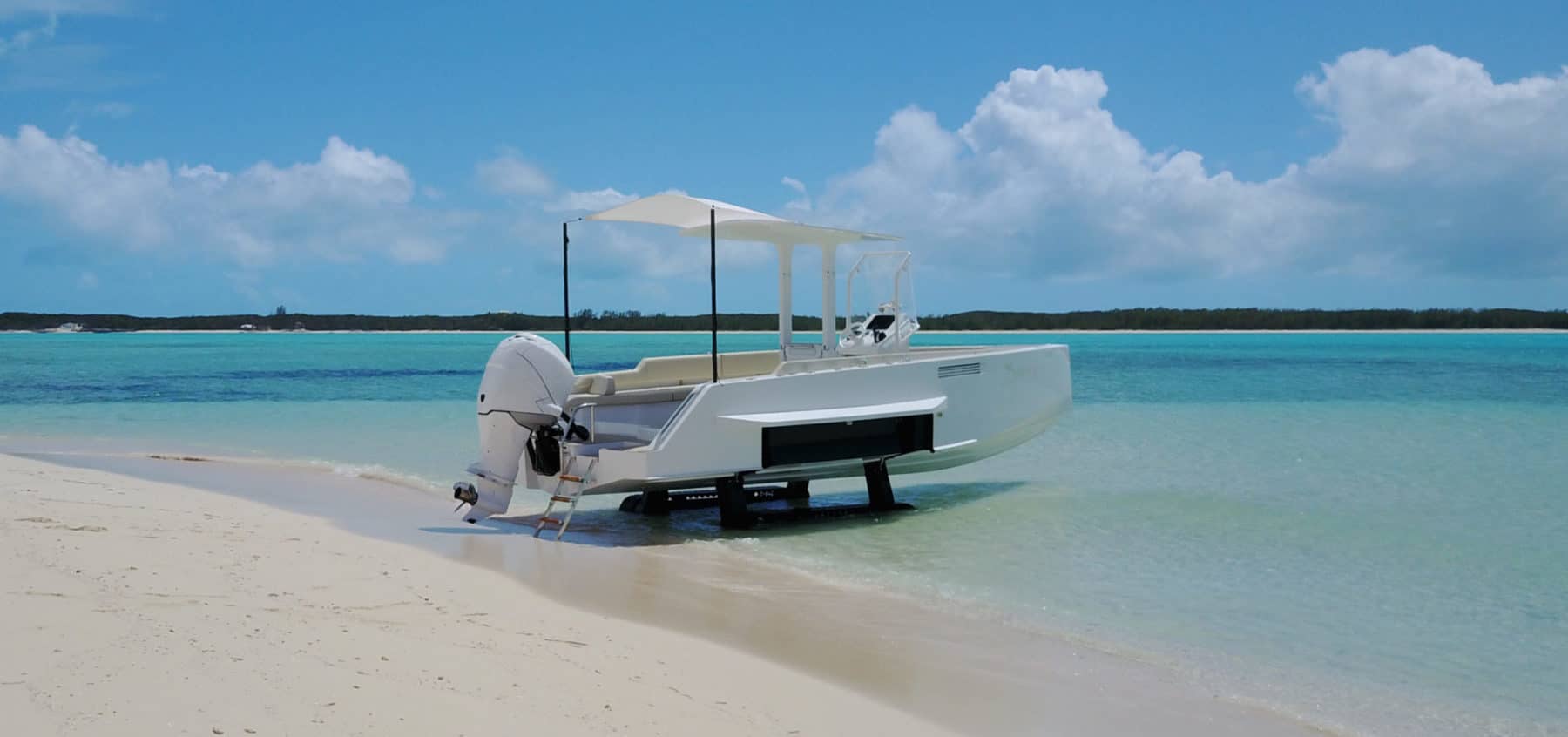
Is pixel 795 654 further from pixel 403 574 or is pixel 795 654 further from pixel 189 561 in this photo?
pixel 189 561

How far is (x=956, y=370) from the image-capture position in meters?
10.9

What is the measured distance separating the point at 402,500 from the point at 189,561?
15.1ft

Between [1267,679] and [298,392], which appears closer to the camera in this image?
[1267,679]

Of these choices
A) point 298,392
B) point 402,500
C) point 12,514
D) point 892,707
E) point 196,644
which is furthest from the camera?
point 298,392

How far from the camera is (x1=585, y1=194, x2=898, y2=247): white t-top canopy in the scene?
10.3 meters

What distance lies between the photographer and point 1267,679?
5828mm

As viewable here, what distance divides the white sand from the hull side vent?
4862mm

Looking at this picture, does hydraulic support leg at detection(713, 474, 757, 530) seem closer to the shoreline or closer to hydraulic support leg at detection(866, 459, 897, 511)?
the shoreline

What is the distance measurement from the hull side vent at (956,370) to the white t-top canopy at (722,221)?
1642mm

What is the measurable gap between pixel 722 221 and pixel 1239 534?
5.21 m

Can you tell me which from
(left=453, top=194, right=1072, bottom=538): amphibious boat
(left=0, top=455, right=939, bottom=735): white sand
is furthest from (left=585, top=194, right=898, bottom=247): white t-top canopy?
(left=0, top=455, right=939, bottom=735): white sand

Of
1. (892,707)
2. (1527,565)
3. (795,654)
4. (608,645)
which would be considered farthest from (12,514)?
(1527,565)

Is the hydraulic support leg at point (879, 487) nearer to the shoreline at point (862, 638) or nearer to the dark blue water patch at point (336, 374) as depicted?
the shoreline at point (862, 638)

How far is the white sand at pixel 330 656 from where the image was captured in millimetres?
3891
